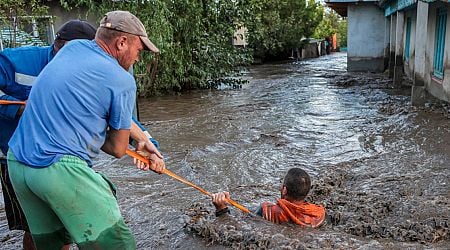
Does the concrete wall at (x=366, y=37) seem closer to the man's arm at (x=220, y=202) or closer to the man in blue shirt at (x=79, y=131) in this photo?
the man's arm at (x=220, y=202)

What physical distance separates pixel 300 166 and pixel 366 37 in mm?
14642

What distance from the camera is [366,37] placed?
19.4 m

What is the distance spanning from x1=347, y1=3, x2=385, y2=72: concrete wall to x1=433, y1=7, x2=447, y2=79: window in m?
9.39

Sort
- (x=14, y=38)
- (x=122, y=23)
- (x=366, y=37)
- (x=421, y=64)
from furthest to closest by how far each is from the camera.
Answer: (x=366, y=37)
(x=14, y=38)
(x=421, y=64)
(x=122, y=23)

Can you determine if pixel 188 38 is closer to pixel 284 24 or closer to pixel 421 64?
pixel 421 64

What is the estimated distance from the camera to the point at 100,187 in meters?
2.28

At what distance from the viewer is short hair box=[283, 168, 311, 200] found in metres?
3.79

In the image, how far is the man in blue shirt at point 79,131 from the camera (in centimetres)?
219

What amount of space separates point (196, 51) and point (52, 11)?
416 cm

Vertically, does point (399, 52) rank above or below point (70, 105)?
below

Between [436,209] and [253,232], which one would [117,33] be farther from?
[436,209]

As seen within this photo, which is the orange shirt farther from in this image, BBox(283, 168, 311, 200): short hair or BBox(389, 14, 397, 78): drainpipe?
BBox(389, 14, 397, 78): drainpipe

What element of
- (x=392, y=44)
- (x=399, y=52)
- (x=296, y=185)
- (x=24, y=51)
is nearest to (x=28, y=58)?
(x=24, y=51)

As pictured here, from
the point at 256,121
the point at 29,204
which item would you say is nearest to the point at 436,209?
the point at 29,204
